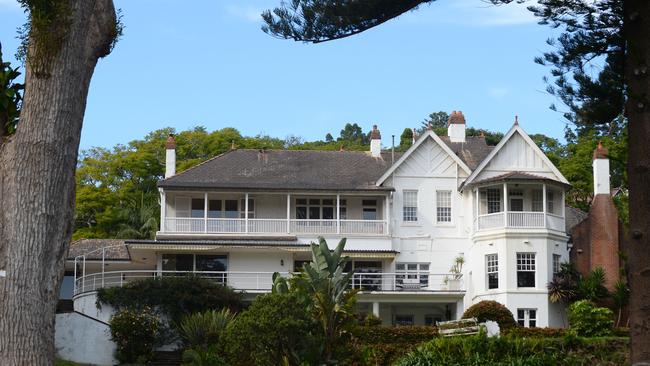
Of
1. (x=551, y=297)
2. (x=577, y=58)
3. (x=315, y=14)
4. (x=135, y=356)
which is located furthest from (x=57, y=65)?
(x=551, y=297)

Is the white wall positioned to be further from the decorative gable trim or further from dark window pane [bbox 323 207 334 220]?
the decorative gable trim

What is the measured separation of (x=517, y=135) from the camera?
138ft

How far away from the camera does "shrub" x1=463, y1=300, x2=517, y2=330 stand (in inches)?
1382

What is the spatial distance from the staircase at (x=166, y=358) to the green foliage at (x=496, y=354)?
9.45 meters

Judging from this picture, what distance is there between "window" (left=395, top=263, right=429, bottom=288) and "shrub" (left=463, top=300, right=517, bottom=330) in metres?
5.07

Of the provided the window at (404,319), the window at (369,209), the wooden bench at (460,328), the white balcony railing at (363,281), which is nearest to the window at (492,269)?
the white balcony railing at (363,281)

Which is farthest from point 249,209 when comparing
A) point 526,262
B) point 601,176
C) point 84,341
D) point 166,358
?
point 601,176

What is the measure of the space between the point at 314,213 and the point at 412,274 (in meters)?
4.78

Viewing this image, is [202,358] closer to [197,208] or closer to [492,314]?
[492,314]

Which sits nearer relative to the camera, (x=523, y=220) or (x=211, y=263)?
(x=523, y=220)

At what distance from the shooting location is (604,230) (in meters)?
41.8

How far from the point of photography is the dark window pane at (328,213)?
143ft

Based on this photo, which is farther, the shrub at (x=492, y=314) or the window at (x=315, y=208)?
the window at (x=315, y=208)

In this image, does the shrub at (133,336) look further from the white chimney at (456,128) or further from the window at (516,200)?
the white chimney at (456,128)
